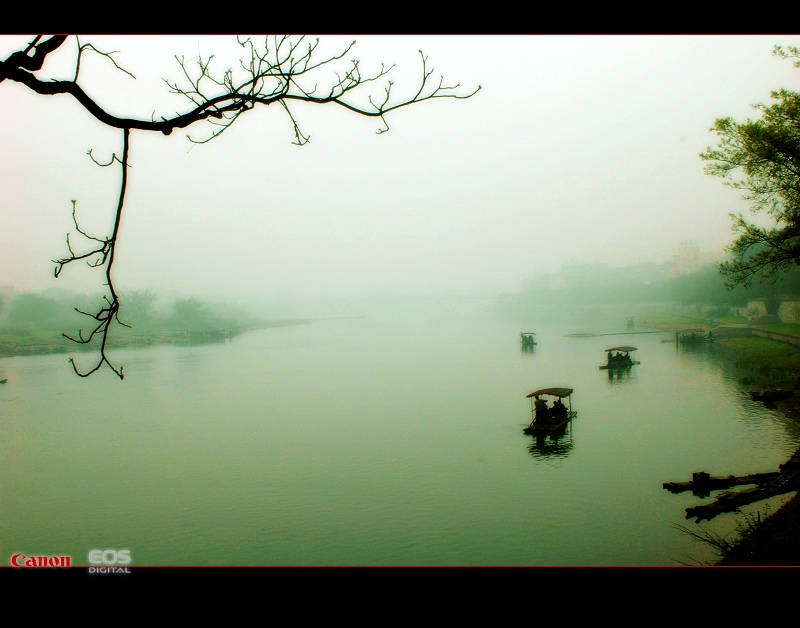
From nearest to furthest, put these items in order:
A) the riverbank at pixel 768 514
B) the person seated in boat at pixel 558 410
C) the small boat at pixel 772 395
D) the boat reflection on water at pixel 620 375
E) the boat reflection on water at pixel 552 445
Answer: the riverbank at pixel 768 514, the boat reflection on water at pixel 552 445, the person seated in boat at pixel 558 410, the small boat at pixel 772 395, the boat reflection on water at pixel 620 375

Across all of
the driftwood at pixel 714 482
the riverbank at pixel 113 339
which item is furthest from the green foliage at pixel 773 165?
the riverbank at pixel 113 339

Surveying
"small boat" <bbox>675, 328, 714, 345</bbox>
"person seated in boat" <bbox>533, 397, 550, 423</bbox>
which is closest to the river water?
"small boat" <bbox>675, 328, 714, 345</bbox>

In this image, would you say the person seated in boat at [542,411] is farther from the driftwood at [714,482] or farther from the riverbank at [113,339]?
the riverbank at [113,339]

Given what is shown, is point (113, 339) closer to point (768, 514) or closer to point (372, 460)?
point (372, 460)

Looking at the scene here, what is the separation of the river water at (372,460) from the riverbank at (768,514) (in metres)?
0.52

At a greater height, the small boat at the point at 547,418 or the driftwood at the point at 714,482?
the driftwood at the point at 714,482

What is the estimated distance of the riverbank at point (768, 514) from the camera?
356cm

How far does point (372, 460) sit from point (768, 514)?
5.46 m

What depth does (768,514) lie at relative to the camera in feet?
17.3

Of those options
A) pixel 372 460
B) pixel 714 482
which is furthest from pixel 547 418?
pixel 714 482

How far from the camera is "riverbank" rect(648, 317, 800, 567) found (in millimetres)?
3562

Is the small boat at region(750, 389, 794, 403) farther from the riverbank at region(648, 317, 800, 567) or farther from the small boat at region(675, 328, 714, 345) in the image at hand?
the small boat at region(675, 328, 714, 345)
